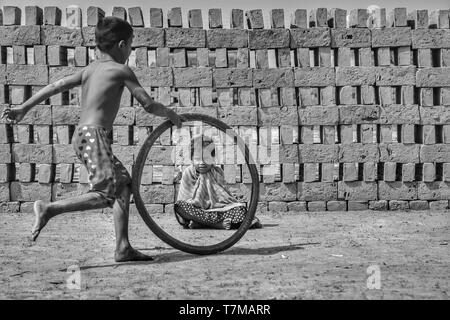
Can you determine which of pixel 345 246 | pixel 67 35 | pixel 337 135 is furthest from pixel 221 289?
pixel 67 35

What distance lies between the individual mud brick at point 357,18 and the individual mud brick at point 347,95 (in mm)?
924

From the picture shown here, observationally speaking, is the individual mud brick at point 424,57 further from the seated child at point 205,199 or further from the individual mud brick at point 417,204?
the seated child at point 205,199

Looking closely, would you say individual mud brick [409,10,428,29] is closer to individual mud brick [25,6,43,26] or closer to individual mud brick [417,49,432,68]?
individual mud brick [417,49,432,68]

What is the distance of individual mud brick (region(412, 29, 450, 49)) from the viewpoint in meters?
8.24

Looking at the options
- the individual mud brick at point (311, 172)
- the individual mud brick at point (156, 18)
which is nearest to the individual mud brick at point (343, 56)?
the individual mud brick at point (311, 172)

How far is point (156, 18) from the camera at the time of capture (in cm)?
811

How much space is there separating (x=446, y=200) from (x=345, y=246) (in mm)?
3780

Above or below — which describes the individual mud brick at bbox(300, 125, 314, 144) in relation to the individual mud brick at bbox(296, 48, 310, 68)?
below

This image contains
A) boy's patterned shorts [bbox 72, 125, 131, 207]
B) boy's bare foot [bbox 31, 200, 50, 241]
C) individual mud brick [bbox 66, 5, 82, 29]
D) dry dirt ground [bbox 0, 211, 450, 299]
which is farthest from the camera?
individual mud brick [bbox 66, 5, 82, 29]

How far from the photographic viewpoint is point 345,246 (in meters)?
5.18

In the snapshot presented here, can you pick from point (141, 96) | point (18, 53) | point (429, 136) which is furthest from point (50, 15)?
point (429, 136)

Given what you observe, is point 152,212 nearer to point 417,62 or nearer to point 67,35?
point 67,35

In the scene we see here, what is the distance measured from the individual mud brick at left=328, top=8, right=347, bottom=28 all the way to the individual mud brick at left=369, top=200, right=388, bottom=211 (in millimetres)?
2573

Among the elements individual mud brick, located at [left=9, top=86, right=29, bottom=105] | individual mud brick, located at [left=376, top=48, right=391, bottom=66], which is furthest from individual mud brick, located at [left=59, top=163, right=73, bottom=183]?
individual mud brick, located at [left=376, top=48, right=391, bottom=66]
